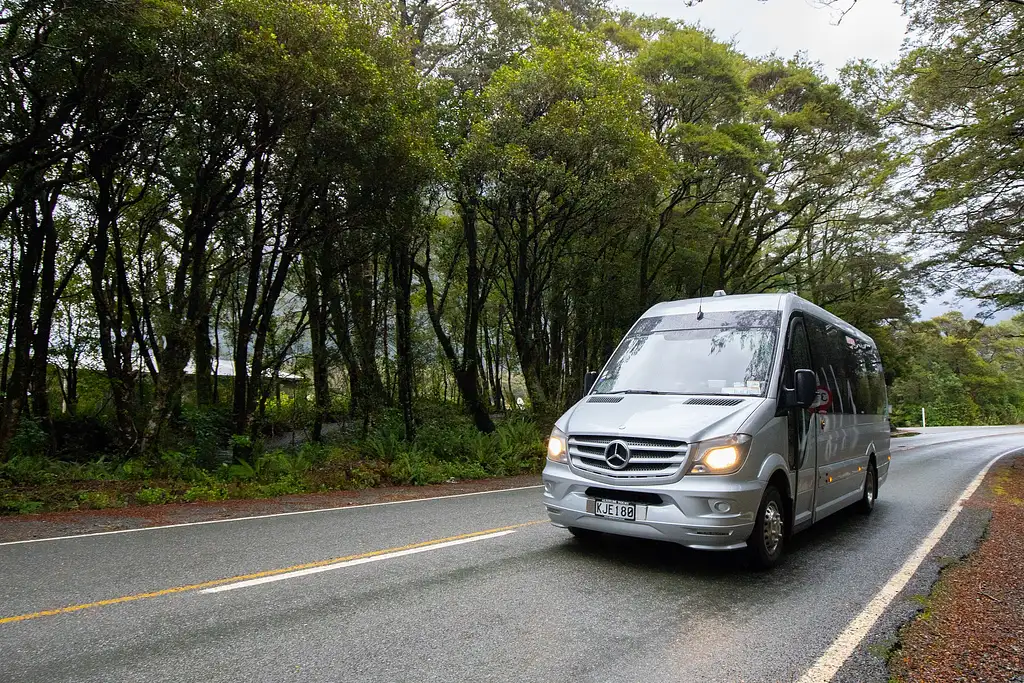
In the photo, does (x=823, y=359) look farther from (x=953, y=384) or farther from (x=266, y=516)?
(x=953, y=384)

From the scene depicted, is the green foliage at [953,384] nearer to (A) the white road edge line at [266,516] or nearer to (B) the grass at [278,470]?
(B) the grass at [278,470]

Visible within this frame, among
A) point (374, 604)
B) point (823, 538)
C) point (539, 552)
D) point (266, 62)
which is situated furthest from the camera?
point (266, 62)

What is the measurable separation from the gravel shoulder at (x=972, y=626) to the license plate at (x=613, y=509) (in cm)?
202

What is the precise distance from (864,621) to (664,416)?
6.81 ft

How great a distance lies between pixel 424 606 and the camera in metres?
4.71

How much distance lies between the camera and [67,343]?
18391 millimetres

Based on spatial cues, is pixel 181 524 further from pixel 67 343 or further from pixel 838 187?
pixel 838 187

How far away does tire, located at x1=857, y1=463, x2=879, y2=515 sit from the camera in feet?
29.3

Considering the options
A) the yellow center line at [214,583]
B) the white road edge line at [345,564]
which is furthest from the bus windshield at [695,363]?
the yellow center line at [214,583]

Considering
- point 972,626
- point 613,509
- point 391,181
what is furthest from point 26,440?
point 972,626

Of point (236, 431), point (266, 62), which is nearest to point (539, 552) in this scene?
point (266, 62)

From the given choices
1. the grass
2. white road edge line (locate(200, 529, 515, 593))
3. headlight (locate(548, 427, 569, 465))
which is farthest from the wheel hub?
the grass

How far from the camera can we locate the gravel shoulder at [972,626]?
150 inches

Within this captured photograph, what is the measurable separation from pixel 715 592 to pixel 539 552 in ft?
5.82
